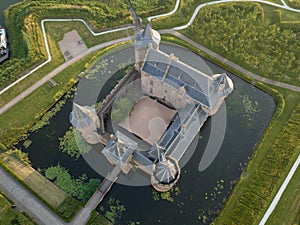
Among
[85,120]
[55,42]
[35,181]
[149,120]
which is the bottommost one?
[35,181]

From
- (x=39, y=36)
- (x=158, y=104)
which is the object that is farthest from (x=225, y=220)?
(x=39, y=36)

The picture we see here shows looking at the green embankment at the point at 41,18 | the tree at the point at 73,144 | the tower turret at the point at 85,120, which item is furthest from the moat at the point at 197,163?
the green embankment at the point at 41,18

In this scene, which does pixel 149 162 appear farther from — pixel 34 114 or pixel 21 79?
pixel 21 79

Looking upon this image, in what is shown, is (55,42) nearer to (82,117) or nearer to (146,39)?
(146,39)

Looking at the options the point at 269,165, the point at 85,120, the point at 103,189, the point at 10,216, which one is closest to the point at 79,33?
the point at 85,120

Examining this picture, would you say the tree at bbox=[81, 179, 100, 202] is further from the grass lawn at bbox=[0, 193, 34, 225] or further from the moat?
the grass lawn at bbox=[0, 193, 34, 225]
